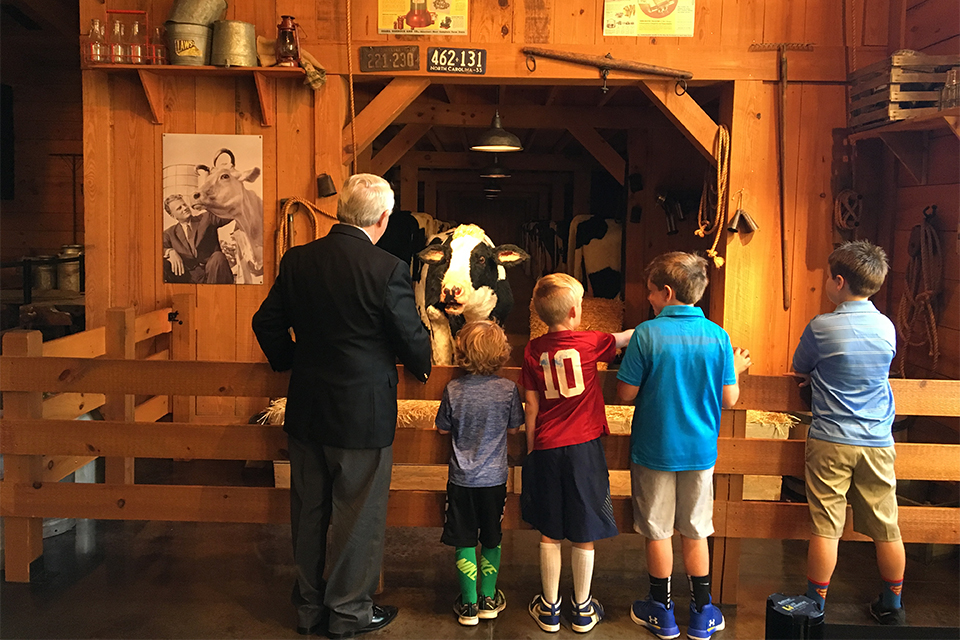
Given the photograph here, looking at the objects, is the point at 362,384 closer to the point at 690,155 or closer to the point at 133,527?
the point at 133,527

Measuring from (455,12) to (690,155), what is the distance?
2.68 metres

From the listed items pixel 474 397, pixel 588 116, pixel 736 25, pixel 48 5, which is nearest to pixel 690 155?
pixel 588 116

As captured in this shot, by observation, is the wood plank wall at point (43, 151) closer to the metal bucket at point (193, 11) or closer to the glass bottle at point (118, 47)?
the glass bottle at point (118, 47)

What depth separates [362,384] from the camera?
8.37 ft

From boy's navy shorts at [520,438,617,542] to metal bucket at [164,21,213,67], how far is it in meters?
2.84

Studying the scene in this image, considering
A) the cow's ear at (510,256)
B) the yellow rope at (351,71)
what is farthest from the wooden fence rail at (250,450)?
the yellow rope at (351,71)

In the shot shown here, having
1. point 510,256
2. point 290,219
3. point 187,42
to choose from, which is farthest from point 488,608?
point 187,42

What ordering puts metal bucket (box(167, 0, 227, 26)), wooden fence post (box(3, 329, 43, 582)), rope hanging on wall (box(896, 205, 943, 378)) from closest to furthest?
wooden fence post (box(3, 329, 43, 582)), rope hanging on wall (box(896, 205, 943, 378)), metal bucket (box(167, 0, 227, 26))

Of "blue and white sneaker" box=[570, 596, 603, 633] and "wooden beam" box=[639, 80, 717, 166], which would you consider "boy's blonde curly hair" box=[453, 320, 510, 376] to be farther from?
"wooden beam" box=[639, 80, 717, 166]

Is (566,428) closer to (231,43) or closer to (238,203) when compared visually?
(238,203)

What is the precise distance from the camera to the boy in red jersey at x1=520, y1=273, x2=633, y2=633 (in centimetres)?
265

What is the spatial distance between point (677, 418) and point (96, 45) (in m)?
3.57

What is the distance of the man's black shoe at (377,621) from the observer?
2.72 meters

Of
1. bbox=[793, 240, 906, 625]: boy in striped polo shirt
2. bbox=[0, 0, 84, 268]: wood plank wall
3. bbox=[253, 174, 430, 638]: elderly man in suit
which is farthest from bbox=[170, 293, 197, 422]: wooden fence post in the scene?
bbox=[793, 240, 906, 625]: boy in striped polo shirt
